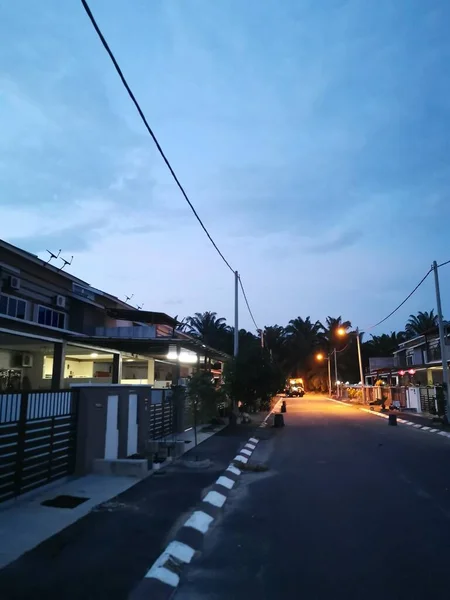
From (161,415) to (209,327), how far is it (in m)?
69.0

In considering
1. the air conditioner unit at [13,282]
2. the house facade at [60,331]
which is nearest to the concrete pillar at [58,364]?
the house facade at [60,331]

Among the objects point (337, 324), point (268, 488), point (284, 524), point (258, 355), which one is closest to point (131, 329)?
point (258, 355)

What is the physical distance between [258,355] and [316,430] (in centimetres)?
553

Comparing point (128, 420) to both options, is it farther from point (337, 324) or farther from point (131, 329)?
point (337, 324)

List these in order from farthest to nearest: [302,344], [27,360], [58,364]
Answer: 1. [302,344]
2. [27,360]
3. [58,364]

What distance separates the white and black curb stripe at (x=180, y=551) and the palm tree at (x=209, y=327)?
7436cm

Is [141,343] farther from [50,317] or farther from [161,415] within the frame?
[50,317]

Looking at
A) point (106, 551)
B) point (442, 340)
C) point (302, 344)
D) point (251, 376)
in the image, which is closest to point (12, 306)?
point (251, 376)

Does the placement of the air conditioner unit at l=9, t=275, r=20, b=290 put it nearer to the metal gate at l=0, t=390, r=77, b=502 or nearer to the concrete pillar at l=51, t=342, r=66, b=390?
the concrete pillar at l=51, t=342, r=66, b=390

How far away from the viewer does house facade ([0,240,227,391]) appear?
70.4ft

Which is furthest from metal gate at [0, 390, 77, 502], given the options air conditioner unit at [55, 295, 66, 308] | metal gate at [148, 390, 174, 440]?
air conditioner unit at [55, 295, 66, 308]

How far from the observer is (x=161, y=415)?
16344mm

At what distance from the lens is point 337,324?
3499 inches

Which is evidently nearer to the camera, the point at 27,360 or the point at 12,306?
the point at 12,306
